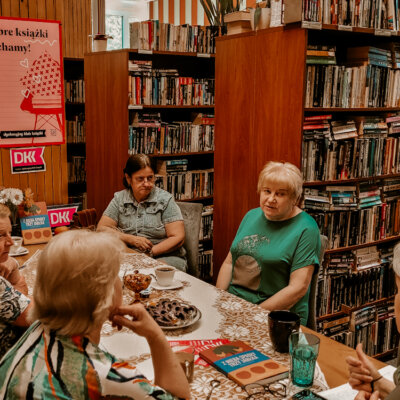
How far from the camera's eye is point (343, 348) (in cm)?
162

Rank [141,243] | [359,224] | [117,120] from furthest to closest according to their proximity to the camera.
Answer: [117,120]
[359,224]
[141,243]

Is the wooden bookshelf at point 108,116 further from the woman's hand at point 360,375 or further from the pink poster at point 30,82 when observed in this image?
the woman's hand at point 360,375

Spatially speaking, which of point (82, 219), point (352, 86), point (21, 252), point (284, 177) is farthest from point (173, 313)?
point (352, 86)

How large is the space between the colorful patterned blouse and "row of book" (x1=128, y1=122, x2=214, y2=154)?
3230 millimetres

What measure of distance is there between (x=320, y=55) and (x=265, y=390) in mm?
2243

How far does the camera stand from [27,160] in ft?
11.7

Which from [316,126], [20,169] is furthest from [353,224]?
[20,169]

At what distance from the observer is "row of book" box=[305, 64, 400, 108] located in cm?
304

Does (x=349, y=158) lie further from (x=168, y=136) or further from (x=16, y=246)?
(x=16, y=246)

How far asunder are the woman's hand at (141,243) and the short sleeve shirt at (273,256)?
0.81 metres

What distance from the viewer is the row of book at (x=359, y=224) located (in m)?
3.32

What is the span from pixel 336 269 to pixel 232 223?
776 millimetres

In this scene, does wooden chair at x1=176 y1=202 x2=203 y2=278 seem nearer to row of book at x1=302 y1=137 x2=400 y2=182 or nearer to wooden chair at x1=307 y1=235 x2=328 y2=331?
row of book at x1=302 y1=137 x2=400 y2=182

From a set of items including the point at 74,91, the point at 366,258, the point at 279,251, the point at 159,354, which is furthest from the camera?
the point at 74,91
